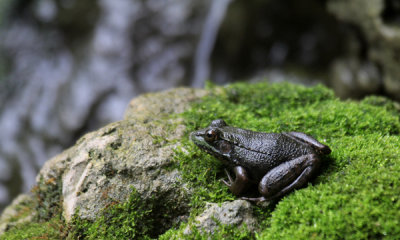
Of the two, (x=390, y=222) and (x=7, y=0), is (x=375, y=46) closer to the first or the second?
(x=390, y=222)

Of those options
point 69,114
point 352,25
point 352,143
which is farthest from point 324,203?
point 69,114

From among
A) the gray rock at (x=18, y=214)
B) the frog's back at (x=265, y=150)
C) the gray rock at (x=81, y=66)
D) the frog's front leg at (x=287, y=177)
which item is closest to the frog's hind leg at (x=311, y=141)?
the frog's back at (x=265, y=150)

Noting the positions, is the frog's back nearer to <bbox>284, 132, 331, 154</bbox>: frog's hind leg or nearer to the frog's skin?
the frog's skin

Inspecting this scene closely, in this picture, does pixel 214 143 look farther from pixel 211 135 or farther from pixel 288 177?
pixel 288 177

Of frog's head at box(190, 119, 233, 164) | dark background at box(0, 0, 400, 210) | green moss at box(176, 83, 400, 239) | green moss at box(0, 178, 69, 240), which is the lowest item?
green moss at box(176, 83, 400, 239)

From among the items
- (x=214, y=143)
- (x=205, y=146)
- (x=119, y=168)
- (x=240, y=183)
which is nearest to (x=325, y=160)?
(x=240, y=183)

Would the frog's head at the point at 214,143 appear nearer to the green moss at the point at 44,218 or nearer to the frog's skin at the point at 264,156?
Answer: the frog's skin at the point at 264,156

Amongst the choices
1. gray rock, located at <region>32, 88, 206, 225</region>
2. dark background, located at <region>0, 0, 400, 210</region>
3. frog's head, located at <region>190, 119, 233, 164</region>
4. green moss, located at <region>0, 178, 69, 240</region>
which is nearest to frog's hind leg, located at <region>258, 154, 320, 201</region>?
frog's head, located at <region>190, 119, 233, 164</region>
